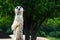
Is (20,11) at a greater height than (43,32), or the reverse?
(20,11)

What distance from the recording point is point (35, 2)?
13703mm

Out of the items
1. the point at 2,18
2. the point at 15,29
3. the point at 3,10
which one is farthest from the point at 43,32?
the point at 15,29

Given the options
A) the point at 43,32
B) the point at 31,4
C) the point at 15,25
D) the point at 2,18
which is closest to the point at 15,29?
the point at 15,25

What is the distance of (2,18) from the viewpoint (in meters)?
17.2

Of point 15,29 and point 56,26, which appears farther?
point 56,26

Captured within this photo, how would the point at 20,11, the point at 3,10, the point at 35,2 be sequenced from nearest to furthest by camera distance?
the point at 20,11 < the point at 35,2 < the point at 3,10

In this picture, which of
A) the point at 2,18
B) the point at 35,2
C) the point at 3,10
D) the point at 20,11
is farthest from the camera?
the point at 2,18

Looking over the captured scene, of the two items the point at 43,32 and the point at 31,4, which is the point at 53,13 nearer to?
the point at 31,4

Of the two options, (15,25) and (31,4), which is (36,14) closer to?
(31,4)

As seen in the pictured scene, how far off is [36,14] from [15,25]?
6107 mm

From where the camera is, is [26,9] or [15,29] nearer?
[15,29]

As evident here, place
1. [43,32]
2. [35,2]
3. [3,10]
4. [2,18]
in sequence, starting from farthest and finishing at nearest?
[43,32] < [2,18] < [3,10] < [35,2]

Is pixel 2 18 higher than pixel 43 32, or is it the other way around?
pixel 2 18

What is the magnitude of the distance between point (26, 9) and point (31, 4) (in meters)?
0.44
